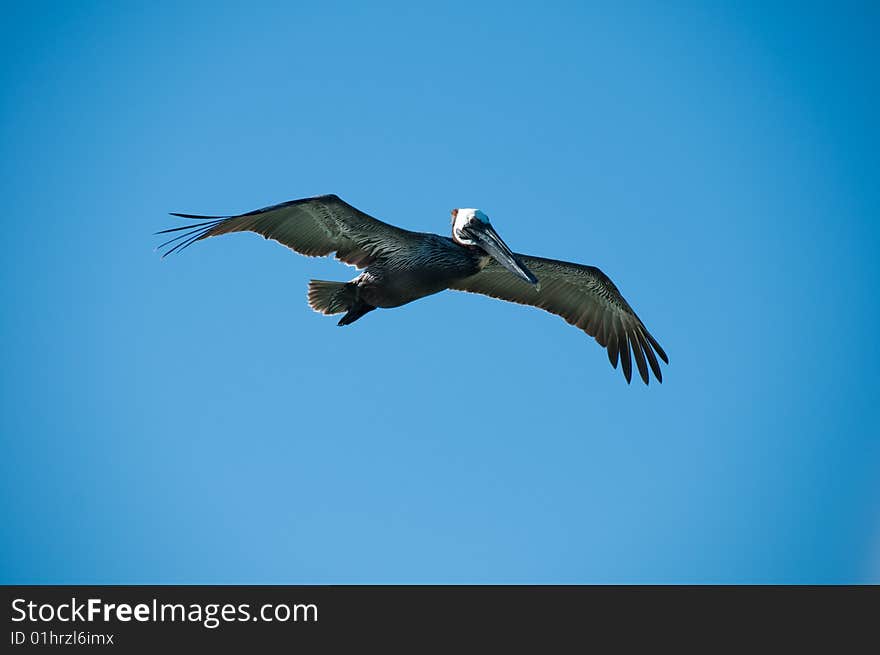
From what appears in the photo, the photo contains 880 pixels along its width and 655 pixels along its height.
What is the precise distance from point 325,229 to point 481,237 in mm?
2086

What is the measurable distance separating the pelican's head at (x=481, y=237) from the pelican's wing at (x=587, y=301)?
1.43m

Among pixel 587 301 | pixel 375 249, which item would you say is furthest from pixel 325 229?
pixel 587 301

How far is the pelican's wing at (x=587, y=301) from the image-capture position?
17.2 meters

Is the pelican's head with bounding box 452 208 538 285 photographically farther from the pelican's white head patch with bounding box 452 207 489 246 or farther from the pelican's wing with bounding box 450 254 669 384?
the pelican's wing with bounding box 450 254 669 384

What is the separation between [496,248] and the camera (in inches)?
608

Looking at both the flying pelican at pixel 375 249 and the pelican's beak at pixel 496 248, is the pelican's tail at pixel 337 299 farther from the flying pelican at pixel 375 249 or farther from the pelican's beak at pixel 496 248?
the pelican's beak at pixel 496 248

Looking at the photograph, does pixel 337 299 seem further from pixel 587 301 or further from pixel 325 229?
pixel 587 301
